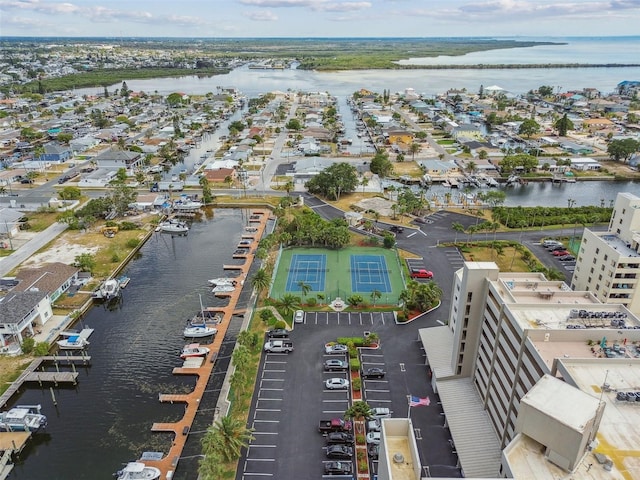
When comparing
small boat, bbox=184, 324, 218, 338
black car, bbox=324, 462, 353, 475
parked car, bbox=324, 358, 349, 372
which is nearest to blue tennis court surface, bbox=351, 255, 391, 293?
parked car, bbox=324, 358, 349, 372

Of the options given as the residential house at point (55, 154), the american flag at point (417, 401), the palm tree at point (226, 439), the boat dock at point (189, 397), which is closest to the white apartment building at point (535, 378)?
the american flag at point (417, 401)

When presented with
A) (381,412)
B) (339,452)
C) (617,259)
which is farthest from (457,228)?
(339,452)

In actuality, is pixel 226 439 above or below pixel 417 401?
below

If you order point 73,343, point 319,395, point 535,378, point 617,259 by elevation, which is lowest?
point 73,343

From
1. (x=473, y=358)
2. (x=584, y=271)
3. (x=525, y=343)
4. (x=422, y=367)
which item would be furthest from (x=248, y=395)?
(x=584, y=271)

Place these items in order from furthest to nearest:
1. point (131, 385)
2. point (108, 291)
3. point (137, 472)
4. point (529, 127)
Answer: point (529, 127) → point (108, 291) → point (131, 385) → point (137, 472)

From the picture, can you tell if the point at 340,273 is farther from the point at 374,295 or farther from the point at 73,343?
the point at 73,343

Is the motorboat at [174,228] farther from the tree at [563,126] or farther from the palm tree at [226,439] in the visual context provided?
the tree at [563,126]
